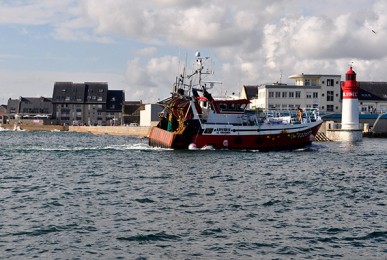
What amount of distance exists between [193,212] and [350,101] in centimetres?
5885

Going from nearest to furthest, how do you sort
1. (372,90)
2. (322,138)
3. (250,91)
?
1. (322,138)
2. (372,90)
3. (250,91)

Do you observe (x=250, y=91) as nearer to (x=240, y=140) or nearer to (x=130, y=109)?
(x=130, y=109)

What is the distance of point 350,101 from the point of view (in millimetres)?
76188

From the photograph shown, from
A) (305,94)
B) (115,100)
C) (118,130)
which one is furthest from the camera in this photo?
(115,100)

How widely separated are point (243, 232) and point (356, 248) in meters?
3.56

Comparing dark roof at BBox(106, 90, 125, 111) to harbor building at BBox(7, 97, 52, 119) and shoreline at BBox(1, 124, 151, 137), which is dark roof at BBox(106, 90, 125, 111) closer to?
harbor building at BBox(7, 97, 52, 119)

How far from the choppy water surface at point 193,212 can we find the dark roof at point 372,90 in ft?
270

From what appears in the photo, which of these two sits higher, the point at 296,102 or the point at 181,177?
the point at 296,102

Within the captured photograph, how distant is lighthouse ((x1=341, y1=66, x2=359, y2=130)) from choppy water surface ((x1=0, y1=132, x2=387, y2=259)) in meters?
39.1

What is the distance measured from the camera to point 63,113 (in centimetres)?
17838

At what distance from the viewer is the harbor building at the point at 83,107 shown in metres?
178

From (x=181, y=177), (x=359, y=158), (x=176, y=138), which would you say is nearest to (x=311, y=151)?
(x=359, y=158)

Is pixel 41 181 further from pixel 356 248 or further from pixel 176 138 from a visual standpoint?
pixel 176 138

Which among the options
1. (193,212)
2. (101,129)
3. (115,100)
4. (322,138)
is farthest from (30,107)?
(193,212)
